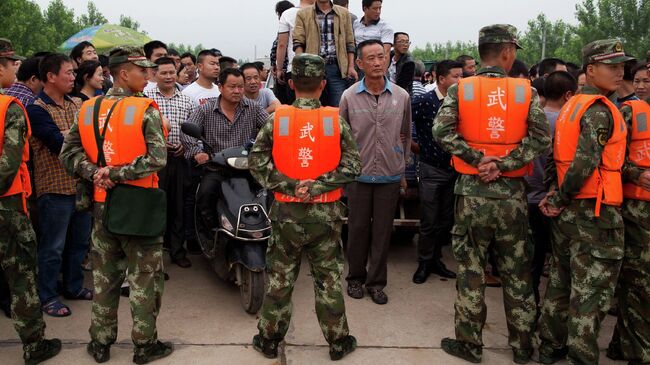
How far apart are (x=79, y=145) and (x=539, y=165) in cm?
341

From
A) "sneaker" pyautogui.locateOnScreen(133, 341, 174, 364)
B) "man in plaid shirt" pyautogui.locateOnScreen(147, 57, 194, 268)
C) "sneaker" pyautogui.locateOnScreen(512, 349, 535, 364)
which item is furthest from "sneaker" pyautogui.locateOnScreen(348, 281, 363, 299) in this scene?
"man in plaid shirt" pyautogui.locateOnScreen(147, 57, 194, 268)

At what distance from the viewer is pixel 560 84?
4.33 m

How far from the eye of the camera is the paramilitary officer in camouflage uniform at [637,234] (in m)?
3.41

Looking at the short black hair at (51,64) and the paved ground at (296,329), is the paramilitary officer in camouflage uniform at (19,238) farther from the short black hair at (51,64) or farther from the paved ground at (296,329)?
the short black hair at (51,64)

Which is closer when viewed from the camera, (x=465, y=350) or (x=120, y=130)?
(x=120, y=130)

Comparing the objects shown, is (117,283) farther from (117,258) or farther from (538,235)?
(538,235)

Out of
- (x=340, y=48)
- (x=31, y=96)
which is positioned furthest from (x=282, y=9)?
(x=31, y=96)

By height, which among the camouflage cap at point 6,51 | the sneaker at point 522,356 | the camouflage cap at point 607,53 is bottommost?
the sneaker at point 522,356

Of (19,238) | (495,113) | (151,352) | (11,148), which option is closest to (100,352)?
(151,352)

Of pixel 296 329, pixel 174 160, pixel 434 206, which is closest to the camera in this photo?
pixel 296 329

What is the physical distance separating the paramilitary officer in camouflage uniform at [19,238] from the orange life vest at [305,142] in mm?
1621

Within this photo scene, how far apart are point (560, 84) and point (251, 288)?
2.88m

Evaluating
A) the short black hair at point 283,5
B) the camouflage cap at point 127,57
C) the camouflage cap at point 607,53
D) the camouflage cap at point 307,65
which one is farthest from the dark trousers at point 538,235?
the short black hair at point 283,5

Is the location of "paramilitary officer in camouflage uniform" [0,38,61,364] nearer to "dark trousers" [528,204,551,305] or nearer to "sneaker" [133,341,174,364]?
"sneaker" [133,341,174,364]
